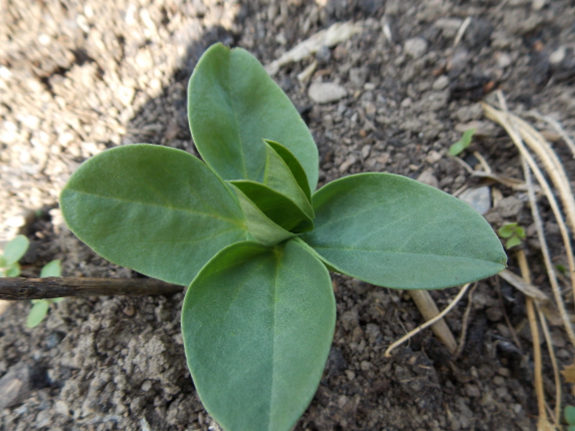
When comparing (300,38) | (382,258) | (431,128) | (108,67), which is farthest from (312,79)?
(382,258)

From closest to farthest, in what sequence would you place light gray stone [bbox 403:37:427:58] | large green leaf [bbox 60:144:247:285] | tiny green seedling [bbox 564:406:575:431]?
large green leaf [bbox 60:144:247:285] → tiny green seedling [bbox 564:406:575:431] → light gray stone [bbox 403:37:427:58]

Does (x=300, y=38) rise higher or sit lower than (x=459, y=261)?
higher

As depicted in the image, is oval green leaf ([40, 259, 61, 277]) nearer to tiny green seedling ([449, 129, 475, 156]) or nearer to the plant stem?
the plant stem

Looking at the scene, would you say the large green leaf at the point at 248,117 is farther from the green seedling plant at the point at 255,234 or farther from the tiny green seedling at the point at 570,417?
the tiny green seedling at the point at 570,417

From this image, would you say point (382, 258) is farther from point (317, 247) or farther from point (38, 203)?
point (38, 203)

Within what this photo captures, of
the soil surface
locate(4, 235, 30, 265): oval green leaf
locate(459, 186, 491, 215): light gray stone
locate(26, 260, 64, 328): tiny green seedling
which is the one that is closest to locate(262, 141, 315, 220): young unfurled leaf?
the soil surface
